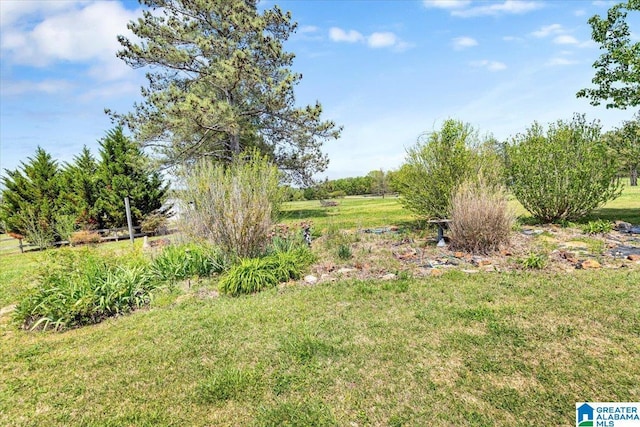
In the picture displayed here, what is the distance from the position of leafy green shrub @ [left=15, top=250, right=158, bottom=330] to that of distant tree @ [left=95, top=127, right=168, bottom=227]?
1081cm

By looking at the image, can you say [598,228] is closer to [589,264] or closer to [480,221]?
[589,264]

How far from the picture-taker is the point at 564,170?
7.95 m

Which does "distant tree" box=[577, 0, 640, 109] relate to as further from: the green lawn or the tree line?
the tree line

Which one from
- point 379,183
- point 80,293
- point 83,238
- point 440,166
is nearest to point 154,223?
point 83,238

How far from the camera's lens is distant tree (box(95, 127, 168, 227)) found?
47.4ft

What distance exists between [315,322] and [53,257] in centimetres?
412

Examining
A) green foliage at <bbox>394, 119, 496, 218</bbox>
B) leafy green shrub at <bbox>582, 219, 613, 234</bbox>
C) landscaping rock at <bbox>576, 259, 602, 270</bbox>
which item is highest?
green foliage at <bbox>394, 119, 496, 218</bbox>

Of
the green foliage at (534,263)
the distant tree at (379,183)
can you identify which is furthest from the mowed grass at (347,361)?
the distant tree at (379,183)

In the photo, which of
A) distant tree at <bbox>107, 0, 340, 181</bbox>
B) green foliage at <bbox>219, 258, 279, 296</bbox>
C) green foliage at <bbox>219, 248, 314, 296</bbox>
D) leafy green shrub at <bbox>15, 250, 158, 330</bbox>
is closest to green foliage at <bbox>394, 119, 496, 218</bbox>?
green foliage at <bbox>219, 248, 314, 296</bbox>

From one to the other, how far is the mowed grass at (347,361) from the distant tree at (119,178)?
12124 mm

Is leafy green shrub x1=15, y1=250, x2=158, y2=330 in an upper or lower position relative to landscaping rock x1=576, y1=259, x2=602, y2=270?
upper

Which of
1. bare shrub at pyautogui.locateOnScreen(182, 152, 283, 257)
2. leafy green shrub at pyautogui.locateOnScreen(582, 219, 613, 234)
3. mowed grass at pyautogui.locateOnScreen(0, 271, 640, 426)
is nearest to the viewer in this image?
mowed grass at pyautogui.locateOnScreen(0, 271, 640, 426)

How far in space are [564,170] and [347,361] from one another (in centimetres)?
832

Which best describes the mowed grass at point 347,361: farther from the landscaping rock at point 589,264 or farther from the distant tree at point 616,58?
the distant tree at point 616,58
